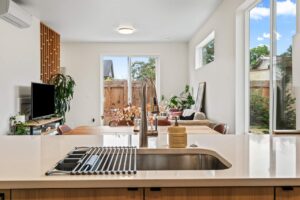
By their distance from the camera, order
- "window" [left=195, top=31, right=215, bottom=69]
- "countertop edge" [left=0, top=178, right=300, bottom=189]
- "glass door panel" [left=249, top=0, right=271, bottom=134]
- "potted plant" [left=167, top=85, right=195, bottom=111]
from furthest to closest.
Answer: "potted plant" [left=167, top=85, right=195, bottom=111]
"window" [left=195, top=31, right=215, bottom=69]
"glass door panel" [left=249, top=0, right=271, bottom=134]
"countertop edge" [left=0, top=178, right=300, bottom=189]

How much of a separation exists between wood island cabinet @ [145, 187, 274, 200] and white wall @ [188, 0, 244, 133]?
151 inches

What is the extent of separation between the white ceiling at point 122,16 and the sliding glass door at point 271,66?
4.35 ft

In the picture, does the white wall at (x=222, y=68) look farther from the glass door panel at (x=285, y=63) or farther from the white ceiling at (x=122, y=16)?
the glass door panel at (x=285, y=63)

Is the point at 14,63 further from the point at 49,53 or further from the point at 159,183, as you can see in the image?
the point at 159,183

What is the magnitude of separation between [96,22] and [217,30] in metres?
2.67

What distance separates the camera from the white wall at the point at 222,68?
16.0 feet

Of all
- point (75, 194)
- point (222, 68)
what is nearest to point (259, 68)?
point (222, 68)

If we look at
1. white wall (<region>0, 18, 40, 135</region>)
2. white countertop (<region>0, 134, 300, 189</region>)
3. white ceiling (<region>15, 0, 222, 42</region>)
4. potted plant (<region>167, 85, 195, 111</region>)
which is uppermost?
white ceiling (<region>15, 0, 222, 42</region>)

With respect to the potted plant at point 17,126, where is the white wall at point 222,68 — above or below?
above

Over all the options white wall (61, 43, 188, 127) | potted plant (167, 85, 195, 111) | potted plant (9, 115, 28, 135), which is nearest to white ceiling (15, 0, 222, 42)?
white wall (61, 43, 188, 127)

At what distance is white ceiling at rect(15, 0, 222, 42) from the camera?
5.28 metres

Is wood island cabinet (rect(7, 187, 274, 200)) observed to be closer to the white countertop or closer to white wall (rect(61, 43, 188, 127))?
the white countertop

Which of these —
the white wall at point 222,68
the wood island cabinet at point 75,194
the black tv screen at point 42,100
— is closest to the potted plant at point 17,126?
the black tv screen at point 42,100

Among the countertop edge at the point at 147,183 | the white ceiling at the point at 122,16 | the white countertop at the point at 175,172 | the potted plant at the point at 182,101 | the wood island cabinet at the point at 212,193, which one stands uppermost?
the white ceiling at the point at 122,16
